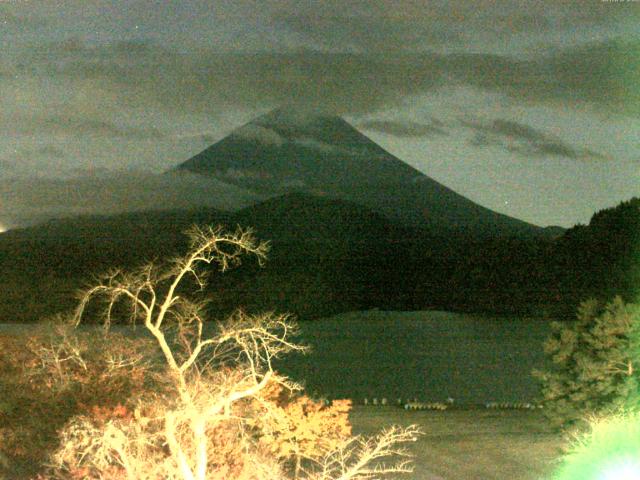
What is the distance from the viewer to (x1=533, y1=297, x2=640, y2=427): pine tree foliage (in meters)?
14.6

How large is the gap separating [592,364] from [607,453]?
313 centimetres

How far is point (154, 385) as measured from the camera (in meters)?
14.3

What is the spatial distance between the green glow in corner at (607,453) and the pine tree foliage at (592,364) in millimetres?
1598

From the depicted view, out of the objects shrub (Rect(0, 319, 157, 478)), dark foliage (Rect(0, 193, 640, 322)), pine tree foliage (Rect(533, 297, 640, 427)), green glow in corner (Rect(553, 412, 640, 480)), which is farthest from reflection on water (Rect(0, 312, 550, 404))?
green glow in corner (Rect(553, 412, 640, 480))

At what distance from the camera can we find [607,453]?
12.1 metres

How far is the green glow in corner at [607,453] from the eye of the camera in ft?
37.5

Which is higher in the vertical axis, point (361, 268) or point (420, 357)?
point (361, 268)

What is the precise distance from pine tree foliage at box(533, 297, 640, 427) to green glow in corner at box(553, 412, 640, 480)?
62.9 inches

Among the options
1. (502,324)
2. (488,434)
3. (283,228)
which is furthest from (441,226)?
(488,434)

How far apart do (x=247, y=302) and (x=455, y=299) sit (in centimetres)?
1320

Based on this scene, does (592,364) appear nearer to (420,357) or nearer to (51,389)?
(51,389)

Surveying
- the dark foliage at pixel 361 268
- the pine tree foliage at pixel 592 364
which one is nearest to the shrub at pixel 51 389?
the pine tree foliage at pixel 592 364

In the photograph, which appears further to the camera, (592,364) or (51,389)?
(592,364)

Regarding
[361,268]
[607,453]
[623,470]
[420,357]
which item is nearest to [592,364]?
[607,453]
